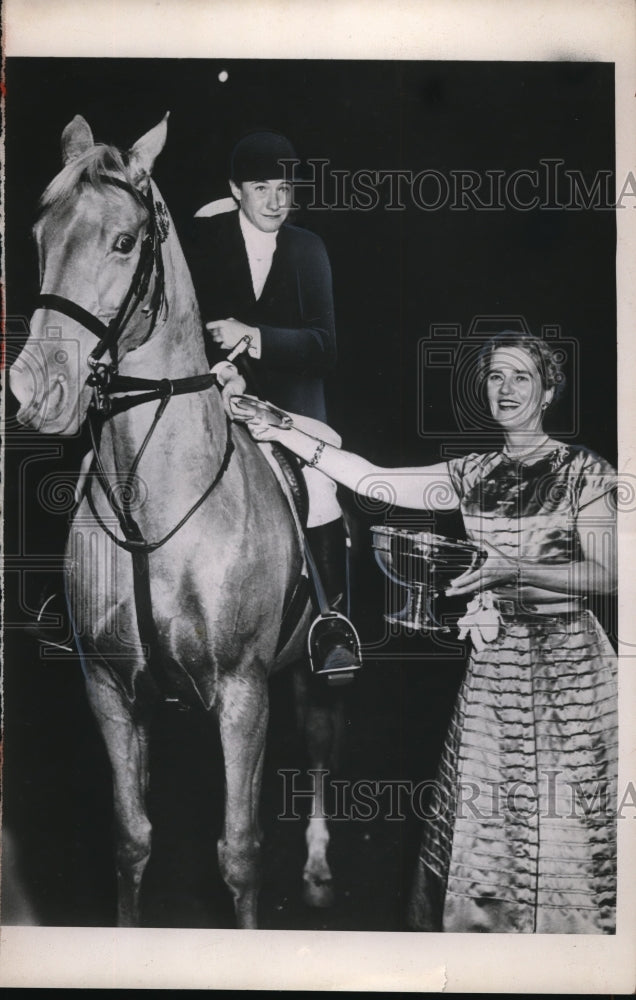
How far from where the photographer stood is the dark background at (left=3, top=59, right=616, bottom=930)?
2.86 m

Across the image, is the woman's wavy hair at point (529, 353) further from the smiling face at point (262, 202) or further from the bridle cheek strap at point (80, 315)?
the bridle cheek strap at point (80, 315)

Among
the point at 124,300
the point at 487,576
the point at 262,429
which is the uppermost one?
the point at 124,300

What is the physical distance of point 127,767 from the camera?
2848 mm

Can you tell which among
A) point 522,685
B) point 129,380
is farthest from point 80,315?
point 522,685

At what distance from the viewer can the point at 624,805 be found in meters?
2.88

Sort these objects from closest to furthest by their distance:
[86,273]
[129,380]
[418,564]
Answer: [86,273] < [129,380] < [418,564]

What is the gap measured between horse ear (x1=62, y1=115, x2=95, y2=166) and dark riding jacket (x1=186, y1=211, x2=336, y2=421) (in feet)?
1.40

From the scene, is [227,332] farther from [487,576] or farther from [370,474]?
[487,576]

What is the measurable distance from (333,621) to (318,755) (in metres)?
0.43

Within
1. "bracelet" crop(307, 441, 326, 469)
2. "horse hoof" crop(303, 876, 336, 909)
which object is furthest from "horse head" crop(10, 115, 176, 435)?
"horse hoof" crop(303, 876, 336, 909)

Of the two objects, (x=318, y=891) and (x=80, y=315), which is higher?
(x=80, y=315)

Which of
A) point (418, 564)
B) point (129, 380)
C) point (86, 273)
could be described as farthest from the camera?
point (418, 564)

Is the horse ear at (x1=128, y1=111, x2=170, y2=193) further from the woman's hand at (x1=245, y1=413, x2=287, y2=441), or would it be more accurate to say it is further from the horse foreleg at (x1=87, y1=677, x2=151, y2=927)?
the horse foreleg at (x1=87, y1=677, x2=151, y2=927)

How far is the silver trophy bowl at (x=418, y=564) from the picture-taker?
286 centimetres
